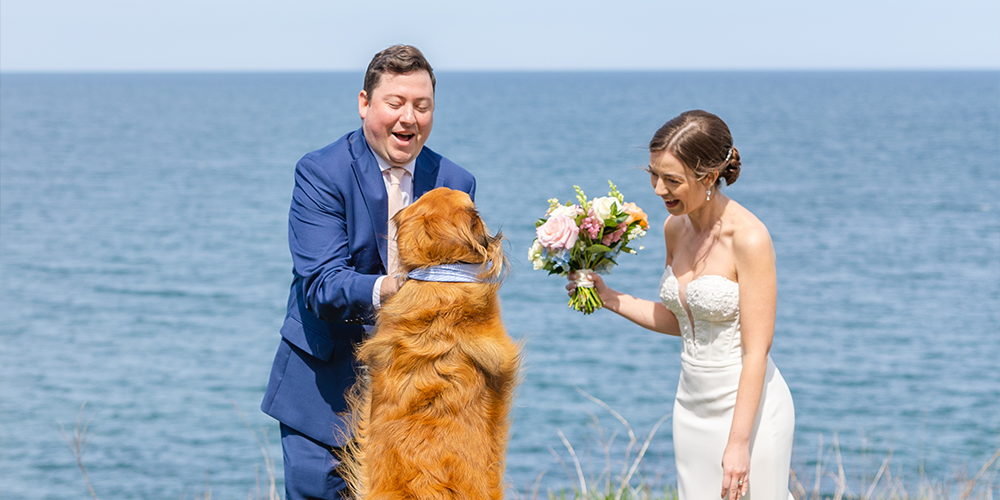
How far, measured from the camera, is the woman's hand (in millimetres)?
4285

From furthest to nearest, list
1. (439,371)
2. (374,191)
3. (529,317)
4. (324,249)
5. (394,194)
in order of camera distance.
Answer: (529,317) < (394,194) < (374,191) < (324,249) < (439,371)

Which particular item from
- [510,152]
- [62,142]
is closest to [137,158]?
[62,142]

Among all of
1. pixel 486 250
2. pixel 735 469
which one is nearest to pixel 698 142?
pixel 486 250

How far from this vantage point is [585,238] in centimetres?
482

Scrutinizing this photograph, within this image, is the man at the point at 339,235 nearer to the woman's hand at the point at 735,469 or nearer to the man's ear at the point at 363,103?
the man's ear at the point at 363,103

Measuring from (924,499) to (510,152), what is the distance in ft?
220

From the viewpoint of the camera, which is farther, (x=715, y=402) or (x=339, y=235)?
(x=715, y=402)

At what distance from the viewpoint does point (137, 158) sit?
76000 millimetres

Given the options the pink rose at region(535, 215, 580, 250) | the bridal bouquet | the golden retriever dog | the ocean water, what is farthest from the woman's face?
the ocean water

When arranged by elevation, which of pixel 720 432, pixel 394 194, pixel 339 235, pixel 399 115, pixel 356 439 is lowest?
pixel 356 439

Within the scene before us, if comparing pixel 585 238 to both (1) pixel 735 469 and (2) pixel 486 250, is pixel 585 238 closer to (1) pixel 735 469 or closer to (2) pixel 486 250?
(2) pixel 486 250

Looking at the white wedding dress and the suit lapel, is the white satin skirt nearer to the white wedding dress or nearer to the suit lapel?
the white wedding dress

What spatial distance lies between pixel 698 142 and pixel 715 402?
4.66ft

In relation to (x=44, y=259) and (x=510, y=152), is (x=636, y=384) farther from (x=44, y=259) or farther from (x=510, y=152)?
(x=510, y=152)
